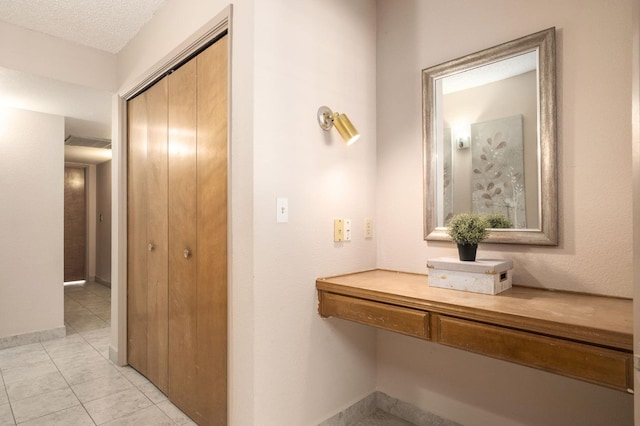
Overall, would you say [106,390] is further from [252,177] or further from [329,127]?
[329,127]

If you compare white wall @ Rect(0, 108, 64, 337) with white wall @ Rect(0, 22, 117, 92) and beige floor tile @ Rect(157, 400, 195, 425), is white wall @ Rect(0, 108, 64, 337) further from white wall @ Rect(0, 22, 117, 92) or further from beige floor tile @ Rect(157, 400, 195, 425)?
beige floor tile @ Rect(157, 400, 195, 425)

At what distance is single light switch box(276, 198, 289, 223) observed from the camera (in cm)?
166

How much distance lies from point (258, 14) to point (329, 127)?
624 mm

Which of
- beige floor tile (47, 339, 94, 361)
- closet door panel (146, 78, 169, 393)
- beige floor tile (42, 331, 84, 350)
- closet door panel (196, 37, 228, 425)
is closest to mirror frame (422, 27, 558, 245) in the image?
closet door panel (196, 37, 228, 425)

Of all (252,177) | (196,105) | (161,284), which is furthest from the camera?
(161,284)

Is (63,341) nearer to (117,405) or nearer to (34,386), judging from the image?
(34,386)

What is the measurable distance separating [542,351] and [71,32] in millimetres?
3457

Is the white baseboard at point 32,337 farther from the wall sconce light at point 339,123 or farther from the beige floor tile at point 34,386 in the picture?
the wall sconce light at point 339,123

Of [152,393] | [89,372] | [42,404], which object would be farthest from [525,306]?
[89,372]

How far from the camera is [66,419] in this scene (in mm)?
2080

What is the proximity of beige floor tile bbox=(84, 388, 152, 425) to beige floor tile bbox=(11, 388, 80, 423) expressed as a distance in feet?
0.51

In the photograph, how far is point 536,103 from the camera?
161cm

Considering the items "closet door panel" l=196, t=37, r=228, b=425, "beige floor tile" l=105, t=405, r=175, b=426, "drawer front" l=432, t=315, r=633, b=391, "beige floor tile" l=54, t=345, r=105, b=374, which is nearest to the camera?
"drawer front" l=432, t=315, r=633, b=391

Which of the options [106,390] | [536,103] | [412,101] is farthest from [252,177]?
[106,390]
